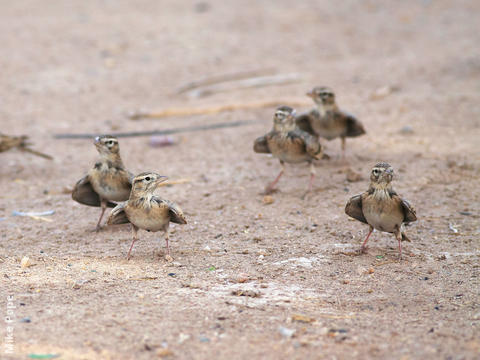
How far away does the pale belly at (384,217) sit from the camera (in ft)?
20.8

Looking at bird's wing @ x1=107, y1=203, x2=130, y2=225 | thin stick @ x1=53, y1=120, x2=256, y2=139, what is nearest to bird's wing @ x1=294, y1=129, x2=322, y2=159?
bird's wing @ x1=107, y1=203, x2=130, y2=225

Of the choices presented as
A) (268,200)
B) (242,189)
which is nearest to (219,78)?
(242,189)

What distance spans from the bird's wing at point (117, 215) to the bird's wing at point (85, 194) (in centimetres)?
94

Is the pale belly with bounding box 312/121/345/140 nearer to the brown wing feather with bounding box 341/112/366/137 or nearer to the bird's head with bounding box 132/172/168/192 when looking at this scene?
the brown wing feather with bounding box 341/112/366/137

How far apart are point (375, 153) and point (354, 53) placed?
6.35m

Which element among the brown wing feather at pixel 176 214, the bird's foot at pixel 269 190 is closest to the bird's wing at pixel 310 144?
the bird's foot at pixel 269 190

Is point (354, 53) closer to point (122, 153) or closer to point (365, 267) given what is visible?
point (122, 153)

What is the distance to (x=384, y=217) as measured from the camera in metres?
6.35

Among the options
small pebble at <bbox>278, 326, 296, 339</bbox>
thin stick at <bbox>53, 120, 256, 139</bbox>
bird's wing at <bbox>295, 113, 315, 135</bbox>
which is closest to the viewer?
small pebble at <bbox>278, 326, 296, 339</bbox>

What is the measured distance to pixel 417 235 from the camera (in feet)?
23.4

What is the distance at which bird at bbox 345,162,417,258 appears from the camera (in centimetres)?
634

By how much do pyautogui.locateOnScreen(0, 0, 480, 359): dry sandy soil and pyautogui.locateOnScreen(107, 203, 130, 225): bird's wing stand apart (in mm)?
346

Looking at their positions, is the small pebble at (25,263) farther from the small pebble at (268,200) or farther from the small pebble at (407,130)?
the small pebble at (407,130)

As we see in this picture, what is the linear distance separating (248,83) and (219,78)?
2.22 feet
